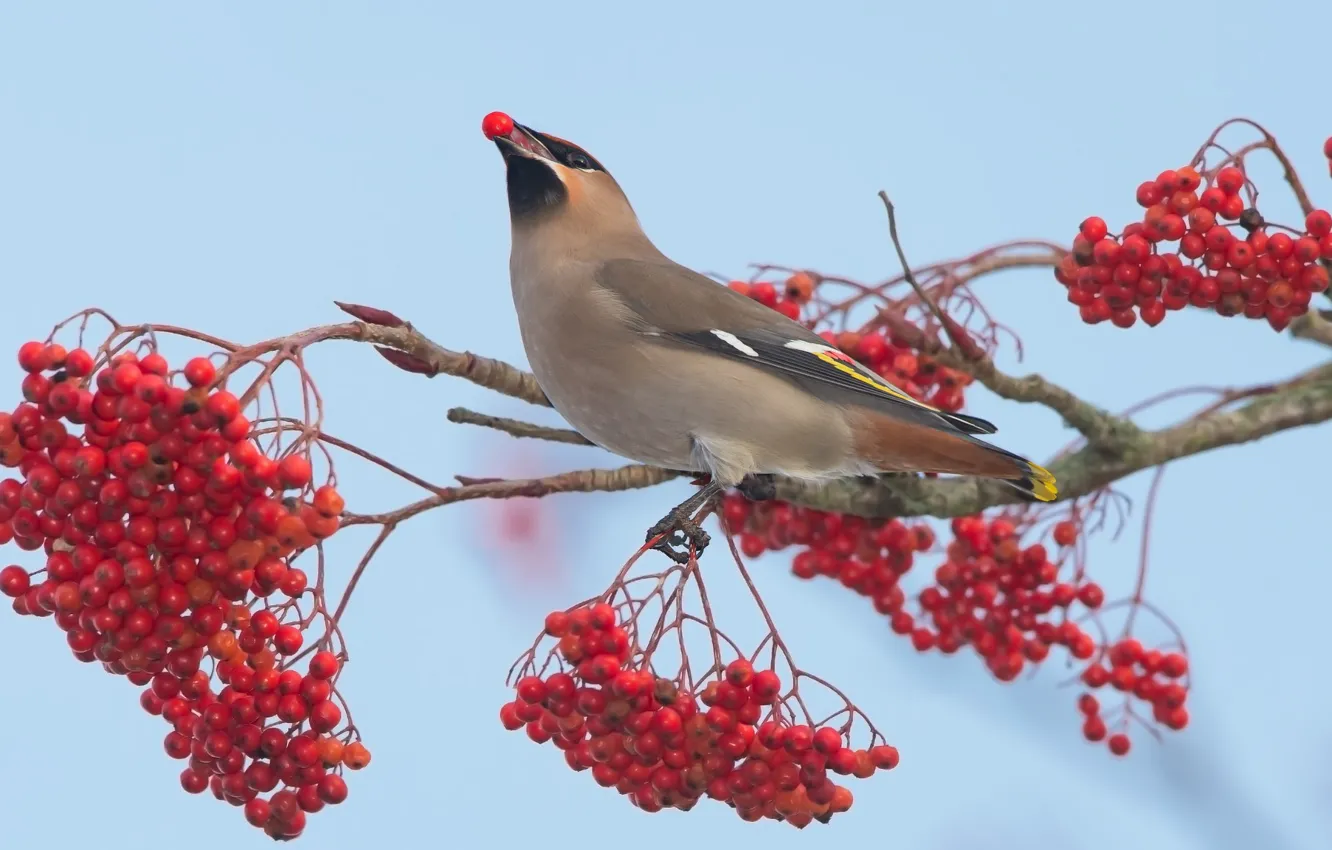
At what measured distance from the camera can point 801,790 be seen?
9.82 feet

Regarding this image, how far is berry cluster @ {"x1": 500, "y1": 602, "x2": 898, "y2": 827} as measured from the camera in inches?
112

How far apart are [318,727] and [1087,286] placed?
5.72ft

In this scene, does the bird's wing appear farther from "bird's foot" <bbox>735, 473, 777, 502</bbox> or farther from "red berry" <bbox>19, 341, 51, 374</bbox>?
"red berry" <bbox>19, 341, 51, 374</bbox>

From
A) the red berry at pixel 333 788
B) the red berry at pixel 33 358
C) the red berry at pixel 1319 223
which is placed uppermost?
the red berry at pixel 1319 223

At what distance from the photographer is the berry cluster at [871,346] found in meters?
4.02

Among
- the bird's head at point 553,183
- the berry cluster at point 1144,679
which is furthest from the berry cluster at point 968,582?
the bird's head at point 553,183

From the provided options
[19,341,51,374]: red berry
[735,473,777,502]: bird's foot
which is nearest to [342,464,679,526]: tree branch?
[735,473,777,502]: bird's foot

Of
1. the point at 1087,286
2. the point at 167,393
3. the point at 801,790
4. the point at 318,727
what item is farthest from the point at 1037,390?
the point at 167,393

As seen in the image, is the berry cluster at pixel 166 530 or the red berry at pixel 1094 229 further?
the red berry at pixel 1094 229

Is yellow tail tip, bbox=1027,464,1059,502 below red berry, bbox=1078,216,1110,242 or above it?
below

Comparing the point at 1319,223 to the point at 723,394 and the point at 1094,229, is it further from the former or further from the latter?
the point at 723,394

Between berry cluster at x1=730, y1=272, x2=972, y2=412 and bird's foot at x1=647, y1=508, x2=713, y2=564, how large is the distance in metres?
0.76

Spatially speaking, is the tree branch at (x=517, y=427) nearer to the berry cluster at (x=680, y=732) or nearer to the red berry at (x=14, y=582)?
the berry cluster at (x=680, y=732)

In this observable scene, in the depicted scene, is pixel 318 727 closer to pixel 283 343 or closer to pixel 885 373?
pixel 283 343
